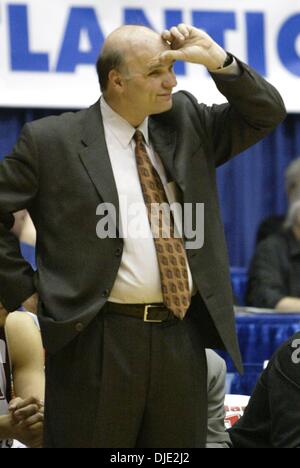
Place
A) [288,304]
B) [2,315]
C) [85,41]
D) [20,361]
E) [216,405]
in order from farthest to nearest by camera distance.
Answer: [85,41] → [288,304] → [20,361] → [216,405] → [2,315]

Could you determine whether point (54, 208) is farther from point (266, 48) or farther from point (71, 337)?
point (266, 48)

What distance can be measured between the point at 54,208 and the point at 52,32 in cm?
347

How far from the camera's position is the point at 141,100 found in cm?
308

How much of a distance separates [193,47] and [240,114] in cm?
29

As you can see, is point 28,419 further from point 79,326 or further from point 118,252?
point 118,252

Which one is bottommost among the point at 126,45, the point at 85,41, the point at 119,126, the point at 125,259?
the point at 125,259

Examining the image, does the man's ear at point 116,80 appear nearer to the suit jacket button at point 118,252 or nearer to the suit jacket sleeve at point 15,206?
the suit jacket sleeve at point 15,206

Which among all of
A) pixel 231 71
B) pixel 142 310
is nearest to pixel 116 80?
pixel 231 71

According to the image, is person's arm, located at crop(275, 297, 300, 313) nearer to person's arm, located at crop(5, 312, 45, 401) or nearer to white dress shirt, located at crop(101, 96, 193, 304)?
person's arm, located at crop(5, 312, 45, 401)

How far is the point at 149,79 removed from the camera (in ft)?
10.1

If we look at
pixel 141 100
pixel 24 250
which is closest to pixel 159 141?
pixel 141 100

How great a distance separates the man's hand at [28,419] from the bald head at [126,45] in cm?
119

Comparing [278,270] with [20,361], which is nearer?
[20,361]

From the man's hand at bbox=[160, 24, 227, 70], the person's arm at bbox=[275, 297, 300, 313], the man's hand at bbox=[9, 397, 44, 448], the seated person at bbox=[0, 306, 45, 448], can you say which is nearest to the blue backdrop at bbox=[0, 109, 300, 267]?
the person's arm at bbox=[275, 297, 300, 313]
